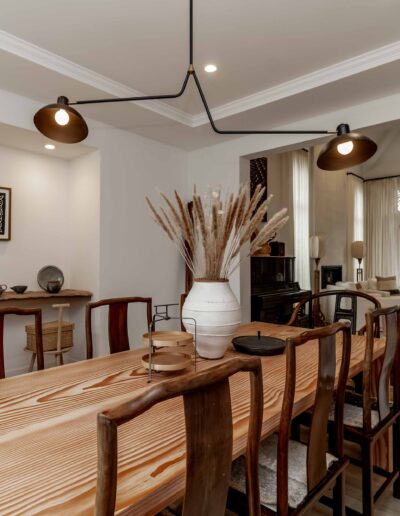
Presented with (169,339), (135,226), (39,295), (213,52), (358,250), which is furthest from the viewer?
(358,250)

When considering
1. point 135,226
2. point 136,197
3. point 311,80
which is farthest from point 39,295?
point 311,80

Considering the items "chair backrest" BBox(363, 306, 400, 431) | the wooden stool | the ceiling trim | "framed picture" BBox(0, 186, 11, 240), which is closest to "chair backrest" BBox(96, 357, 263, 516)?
"chair backrest" BBox(363, 306, 400, 431)

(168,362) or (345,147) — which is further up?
(345,147)

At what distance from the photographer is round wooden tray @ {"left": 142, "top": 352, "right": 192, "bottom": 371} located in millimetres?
1346

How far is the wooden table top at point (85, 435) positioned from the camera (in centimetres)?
69

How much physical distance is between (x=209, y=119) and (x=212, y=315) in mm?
973

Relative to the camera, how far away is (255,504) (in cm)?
89

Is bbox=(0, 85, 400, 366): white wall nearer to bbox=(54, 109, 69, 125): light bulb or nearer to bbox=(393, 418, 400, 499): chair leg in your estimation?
bbox=(54, 109, 69, 125): light bulb

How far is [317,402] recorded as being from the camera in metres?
1.14

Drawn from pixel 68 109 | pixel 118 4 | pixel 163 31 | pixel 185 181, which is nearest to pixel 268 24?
pixel 163 31

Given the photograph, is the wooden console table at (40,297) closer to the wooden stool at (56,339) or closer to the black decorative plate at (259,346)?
the wooden stool at (56,339)

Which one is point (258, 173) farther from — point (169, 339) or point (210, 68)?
point (169, 339)

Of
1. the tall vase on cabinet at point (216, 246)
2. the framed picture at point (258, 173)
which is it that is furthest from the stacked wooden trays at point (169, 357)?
the framed picture at point (258, 173)

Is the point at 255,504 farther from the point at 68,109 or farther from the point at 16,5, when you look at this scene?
the point at 16,5
